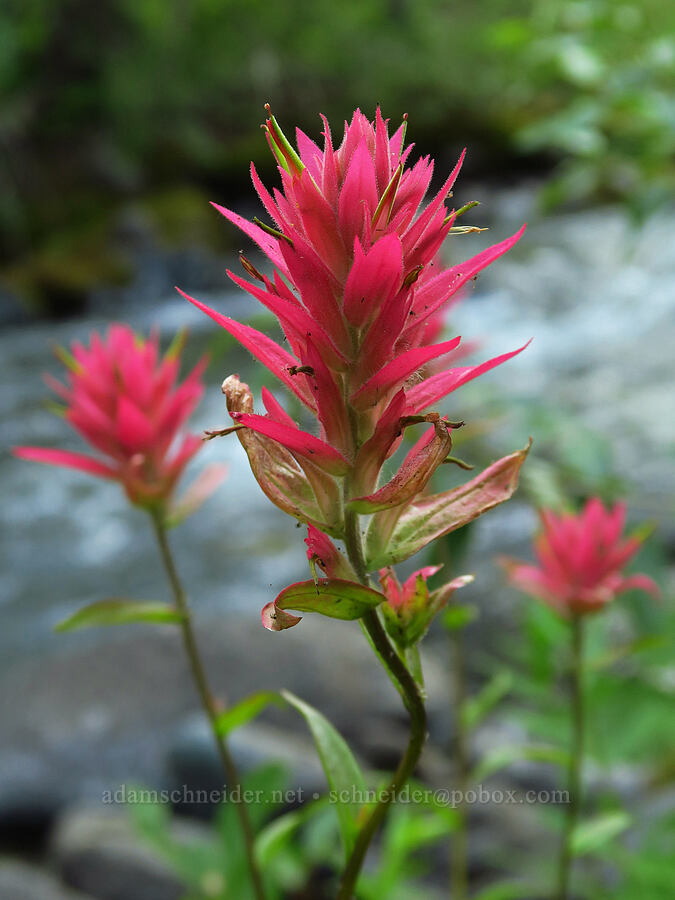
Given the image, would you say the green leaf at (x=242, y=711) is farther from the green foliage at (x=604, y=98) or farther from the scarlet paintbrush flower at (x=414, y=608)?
the green foliage at (x=604, y=98)

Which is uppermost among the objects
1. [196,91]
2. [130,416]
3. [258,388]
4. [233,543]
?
[196,91]

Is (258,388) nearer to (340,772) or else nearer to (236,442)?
(340,772)

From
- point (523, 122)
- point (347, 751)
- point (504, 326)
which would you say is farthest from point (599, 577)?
point (523, 122)

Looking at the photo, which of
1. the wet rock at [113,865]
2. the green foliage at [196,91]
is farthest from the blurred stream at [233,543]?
the green foliage at [196,91]

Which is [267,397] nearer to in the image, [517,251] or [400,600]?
[400,600]

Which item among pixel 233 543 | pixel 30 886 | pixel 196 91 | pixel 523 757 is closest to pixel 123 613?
pixel 523 757

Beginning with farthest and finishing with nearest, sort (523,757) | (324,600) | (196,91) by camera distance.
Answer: (196,91) → (523,757) → (324,600)
